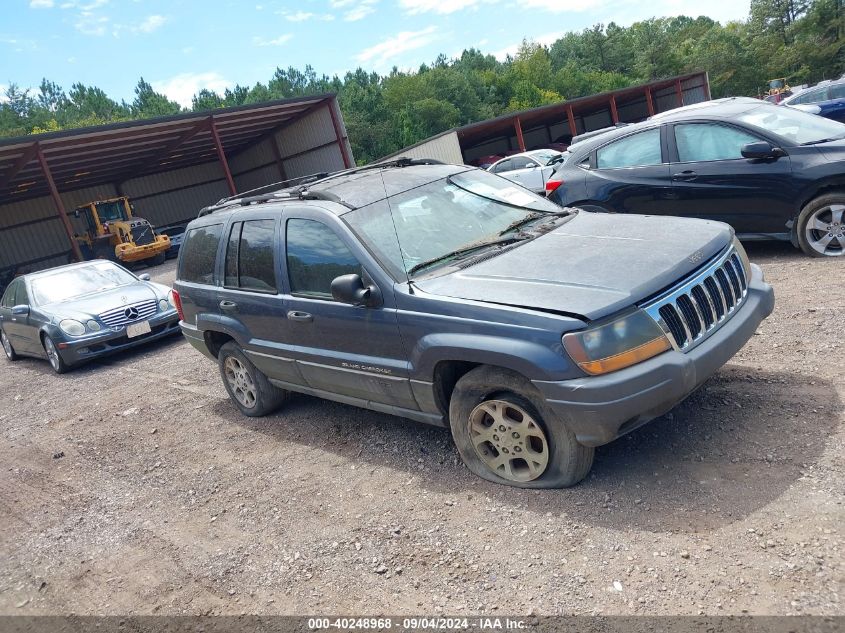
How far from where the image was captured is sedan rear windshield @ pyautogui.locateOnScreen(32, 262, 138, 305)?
10.0m

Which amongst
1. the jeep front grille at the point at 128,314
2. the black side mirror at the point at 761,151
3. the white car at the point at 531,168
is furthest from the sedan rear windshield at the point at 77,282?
the white car at the point at 531,168

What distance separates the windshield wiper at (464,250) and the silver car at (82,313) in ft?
21.7

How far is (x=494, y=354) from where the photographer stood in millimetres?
3418

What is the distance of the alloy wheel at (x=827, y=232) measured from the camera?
6.41 meters

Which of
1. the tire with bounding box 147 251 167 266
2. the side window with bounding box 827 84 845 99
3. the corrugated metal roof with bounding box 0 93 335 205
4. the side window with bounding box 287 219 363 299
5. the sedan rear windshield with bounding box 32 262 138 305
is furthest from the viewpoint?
the tire with bounding box 147 251 167 266

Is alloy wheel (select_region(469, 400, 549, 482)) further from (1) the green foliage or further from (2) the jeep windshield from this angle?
(1) the green foliage

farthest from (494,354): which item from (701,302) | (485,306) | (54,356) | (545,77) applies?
(545,77)

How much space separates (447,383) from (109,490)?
119 inches

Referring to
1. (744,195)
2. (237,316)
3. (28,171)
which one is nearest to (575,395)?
(237,316)

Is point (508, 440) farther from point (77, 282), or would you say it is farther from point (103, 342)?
point (77, 282)

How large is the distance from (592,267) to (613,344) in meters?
0.56

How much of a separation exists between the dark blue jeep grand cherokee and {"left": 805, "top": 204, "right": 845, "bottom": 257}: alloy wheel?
306 cm

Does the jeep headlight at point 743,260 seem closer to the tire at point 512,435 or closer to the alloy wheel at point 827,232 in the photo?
the tire at point 512,435

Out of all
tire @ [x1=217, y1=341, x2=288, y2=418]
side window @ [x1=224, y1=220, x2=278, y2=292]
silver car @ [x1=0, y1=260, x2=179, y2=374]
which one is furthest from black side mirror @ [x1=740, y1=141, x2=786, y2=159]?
silver car @ [x1=0, y1=260, x2=179, y2=374]
